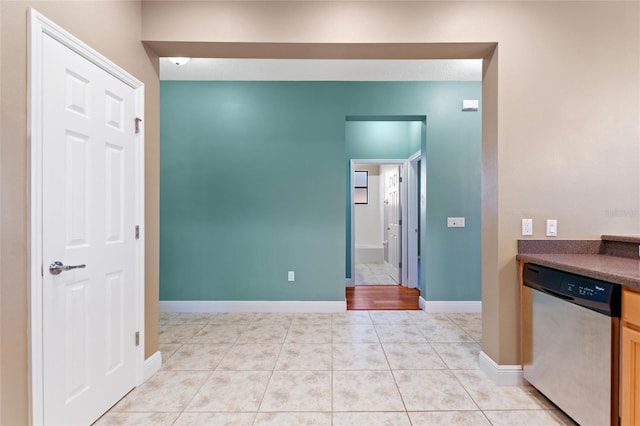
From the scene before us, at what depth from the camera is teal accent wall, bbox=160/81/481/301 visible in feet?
12.0

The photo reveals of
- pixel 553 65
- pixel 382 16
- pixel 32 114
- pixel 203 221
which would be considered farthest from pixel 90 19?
pixel 553 65

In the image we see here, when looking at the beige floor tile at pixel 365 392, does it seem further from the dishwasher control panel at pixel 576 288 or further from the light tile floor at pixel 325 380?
the dishwasher control panel at pixel 576 288

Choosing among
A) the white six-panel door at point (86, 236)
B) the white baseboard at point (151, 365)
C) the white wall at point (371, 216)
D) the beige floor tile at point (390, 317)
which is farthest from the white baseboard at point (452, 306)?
the white wall at point (371, 216)

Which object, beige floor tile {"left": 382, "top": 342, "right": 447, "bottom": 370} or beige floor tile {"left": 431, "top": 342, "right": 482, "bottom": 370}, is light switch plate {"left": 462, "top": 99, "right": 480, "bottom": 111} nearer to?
beige floor tile {"left": 431, "top": 342, "right": 482, "bottom": 370}

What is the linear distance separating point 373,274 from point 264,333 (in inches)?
136

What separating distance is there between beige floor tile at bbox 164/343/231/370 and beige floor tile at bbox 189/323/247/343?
0.10 m

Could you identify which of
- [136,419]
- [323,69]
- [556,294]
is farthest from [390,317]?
[323,69]

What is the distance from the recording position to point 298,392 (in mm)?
1987

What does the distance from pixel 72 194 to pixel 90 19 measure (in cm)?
103

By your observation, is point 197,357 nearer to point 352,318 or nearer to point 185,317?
point 185,317

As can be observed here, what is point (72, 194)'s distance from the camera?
1.56 m

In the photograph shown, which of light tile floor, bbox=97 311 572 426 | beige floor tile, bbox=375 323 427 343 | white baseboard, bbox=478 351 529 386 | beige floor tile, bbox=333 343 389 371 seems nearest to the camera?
light tile floor, bbox=97 311 572 426

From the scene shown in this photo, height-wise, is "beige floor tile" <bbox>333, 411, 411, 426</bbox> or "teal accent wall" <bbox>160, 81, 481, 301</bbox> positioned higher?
"teal accent wall" <bbox>160, 81, 481, 301</bbox>

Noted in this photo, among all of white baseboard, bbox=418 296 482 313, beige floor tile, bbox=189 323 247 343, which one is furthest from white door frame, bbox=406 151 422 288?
beige floor tile, bbox=189 323 247 343
